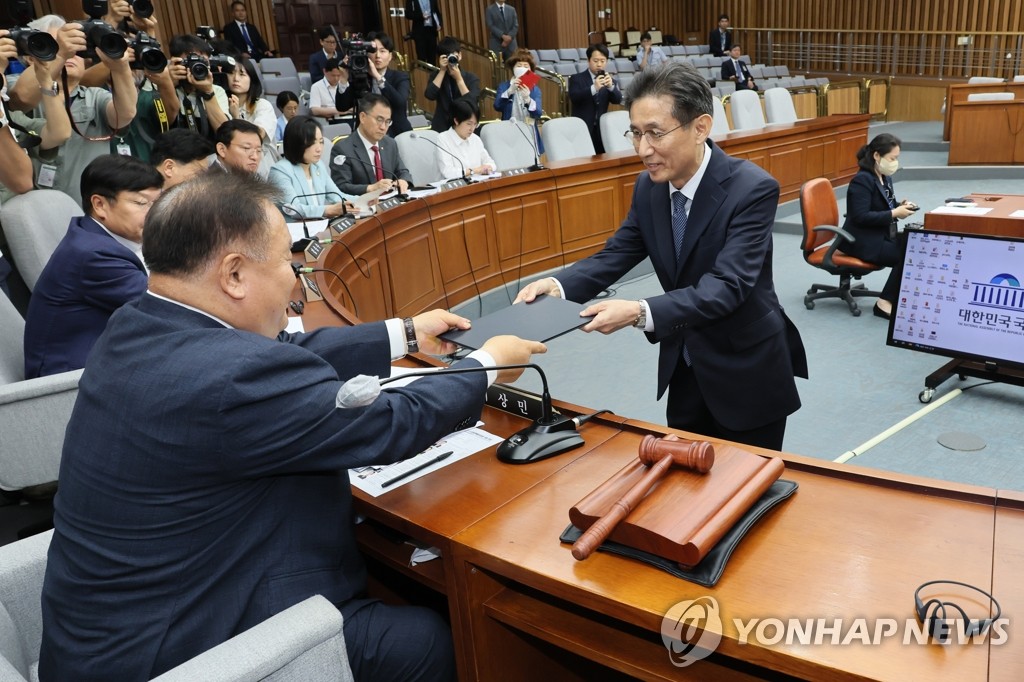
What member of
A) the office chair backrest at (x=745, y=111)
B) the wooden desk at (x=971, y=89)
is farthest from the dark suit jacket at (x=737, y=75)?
the office chair backrest at (x=745, y=111)

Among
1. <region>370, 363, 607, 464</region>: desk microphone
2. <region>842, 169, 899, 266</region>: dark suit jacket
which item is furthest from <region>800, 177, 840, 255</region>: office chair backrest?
<region>370, 363, 607, 464</region>: desk microphone

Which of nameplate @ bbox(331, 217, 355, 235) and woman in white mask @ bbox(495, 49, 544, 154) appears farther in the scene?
woman in white mask @ bbox(495, 49, 544, 154)

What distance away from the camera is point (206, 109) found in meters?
4.02

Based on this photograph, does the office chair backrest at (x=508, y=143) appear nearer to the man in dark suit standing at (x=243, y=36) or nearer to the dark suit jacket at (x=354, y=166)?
the dark suit jacket at (x=354, y=166)

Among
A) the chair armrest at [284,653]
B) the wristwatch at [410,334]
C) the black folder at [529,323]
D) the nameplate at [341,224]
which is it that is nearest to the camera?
the chair armrest at [284,653]

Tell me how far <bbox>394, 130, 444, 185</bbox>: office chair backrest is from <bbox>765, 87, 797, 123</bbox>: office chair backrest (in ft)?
15.1

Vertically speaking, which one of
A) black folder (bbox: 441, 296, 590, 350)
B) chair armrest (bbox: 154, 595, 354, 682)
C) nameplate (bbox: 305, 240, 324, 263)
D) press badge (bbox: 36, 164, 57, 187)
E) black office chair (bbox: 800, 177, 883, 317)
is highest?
press badge (bbox: 36, 164, 57, 187)

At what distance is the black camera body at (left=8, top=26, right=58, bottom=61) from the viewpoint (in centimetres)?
289

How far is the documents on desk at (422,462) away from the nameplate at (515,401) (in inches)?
3.6

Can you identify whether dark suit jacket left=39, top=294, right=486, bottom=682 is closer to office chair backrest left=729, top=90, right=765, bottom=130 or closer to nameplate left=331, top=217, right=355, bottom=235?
nameplate left=331, top=217, right=355, bottom=235

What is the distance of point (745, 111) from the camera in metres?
7.61

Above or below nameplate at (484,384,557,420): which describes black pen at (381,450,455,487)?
below

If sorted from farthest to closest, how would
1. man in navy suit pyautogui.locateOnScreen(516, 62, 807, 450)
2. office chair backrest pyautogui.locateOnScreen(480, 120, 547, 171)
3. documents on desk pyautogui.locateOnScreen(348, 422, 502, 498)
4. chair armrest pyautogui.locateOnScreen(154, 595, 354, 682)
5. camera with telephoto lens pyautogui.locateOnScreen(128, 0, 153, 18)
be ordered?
office chair backrest pyautogui.locateOnScreen(480, 120, 547, 171) < camera with telephoto lens pyautogui.locateOnScreen(128, 0, 153, 18) < man in navy suit pyautogui.locateOnScreen(516, 62, 807, 450) < documents on desk pyautogui.locateOnScreen(348, 422, 502, 498) < chair armrest pyautogui.locateOnScreen(154, 595, 354, 682)
